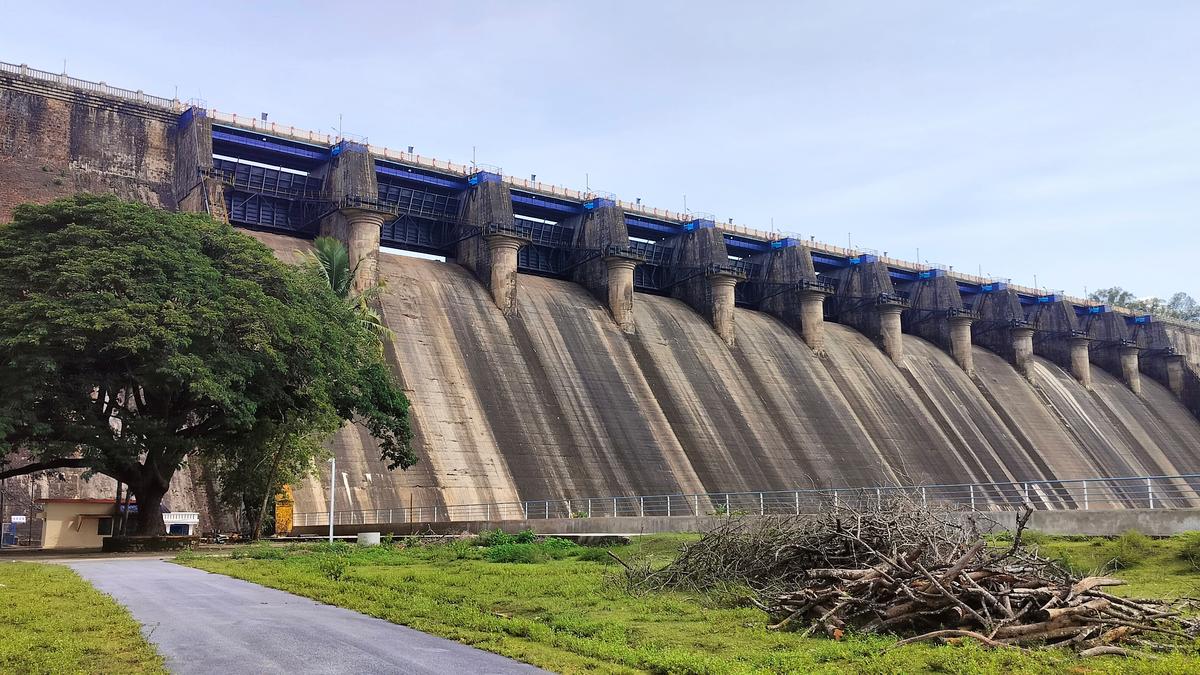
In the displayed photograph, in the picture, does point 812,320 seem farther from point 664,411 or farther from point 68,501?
point 68,501

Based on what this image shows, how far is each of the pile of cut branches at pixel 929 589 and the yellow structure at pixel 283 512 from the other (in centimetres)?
2408

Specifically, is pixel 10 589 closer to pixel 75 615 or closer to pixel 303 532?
pixel 75 615

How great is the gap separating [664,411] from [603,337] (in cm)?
565

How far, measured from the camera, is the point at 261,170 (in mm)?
48500

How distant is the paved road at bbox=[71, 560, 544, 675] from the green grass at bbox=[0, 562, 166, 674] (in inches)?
10.9

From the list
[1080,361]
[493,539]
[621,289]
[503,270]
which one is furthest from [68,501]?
[1080,361]

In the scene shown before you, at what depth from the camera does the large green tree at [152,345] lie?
2352 centimetres

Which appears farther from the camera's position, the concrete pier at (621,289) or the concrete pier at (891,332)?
the concrete pier at (891,332)

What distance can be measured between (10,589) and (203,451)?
628 inches

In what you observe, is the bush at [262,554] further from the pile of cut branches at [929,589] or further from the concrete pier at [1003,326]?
the concrete pier at [1003,326]

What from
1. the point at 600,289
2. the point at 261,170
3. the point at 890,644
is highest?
the point at 261,170

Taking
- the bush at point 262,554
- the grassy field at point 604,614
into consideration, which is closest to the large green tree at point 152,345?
the bush at point 262,554

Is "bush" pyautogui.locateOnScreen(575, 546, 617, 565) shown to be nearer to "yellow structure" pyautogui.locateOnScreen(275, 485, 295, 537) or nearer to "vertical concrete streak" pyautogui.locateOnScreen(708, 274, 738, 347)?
"yellow structure" pyautogui.locateOnScreen(275, 485, 295, 537)

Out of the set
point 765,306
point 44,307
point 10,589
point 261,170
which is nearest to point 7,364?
point 44,307
